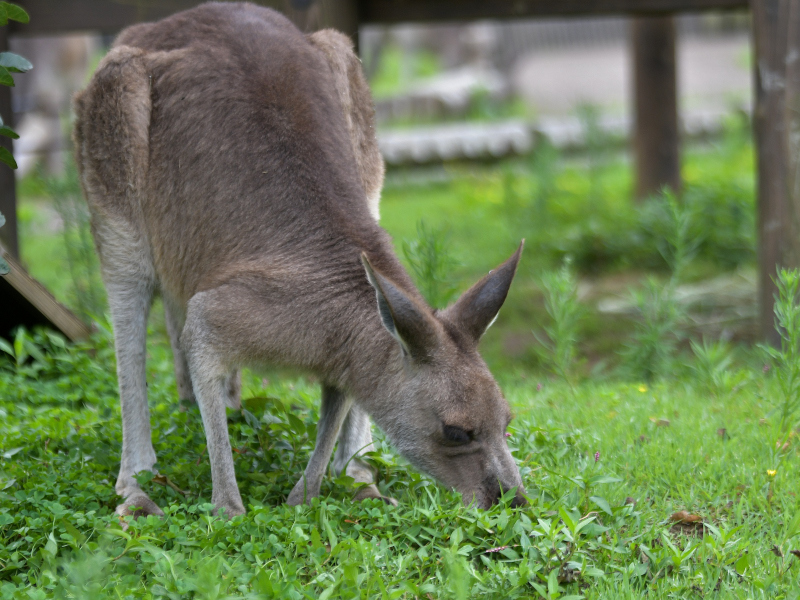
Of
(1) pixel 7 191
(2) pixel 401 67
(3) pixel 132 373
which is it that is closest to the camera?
(3) pixel 132 373

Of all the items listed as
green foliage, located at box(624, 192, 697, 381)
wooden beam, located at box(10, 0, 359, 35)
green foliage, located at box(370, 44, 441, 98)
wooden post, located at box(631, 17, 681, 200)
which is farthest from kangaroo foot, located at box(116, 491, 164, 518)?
green foliage, located at box(370, 44, 441, 98)

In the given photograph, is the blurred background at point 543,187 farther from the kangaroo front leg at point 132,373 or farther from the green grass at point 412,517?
the kangaroo front leg at point 132,373

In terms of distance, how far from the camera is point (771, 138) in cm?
506

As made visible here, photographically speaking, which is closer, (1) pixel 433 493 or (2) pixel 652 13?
(1) pixel 433 493

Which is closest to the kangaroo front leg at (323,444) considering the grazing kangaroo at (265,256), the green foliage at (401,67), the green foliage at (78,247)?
the grazing kangaroo at (265,256)

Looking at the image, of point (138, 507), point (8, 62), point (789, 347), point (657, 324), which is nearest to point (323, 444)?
point (138, 507)

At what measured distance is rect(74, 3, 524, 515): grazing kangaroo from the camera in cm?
310

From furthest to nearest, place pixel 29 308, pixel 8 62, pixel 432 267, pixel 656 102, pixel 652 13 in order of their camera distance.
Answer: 1. pixel 656 102
2. pixel 652 13
3. pixel 29 308
4. pixel 432 267
5. pixel 8 62

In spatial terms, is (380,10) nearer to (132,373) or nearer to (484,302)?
(132,373)

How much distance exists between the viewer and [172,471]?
350 centimetres

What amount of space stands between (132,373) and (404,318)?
1323 mm

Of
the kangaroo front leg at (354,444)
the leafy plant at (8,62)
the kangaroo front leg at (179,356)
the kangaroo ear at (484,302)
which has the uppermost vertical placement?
the leafy plant at (8,62)

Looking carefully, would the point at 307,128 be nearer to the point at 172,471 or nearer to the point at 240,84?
the point at 240,84

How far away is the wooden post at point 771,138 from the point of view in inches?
196
